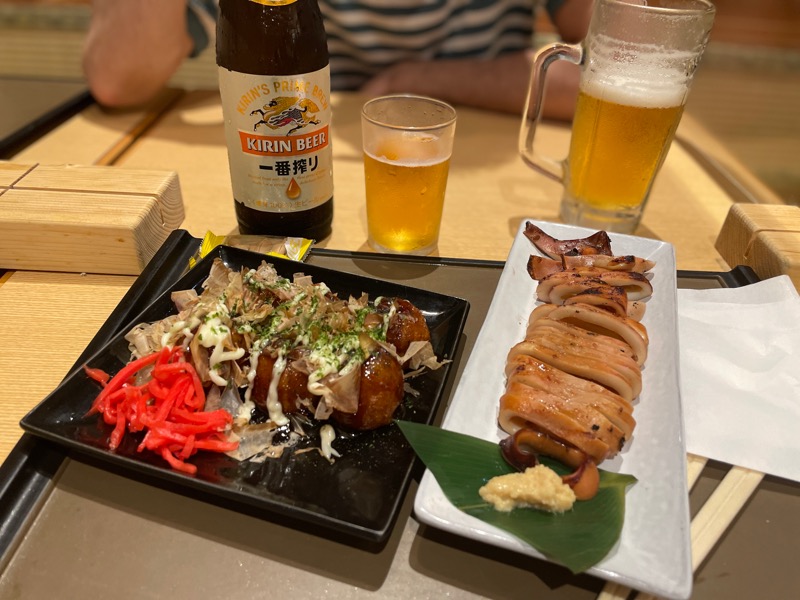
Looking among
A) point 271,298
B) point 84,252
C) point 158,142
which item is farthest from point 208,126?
point 271,298

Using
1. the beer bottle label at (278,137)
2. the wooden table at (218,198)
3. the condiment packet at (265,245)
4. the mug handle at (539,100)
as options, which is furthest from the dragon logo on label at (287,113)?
the mug handle at (539,100)

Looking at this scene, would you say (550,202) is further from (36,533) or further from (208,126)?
(36,533)

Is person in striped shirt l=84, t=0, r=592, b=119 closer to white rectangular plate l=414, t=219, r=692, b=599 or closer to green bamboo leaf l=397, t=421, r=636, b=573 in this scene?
white rectangular plate l=414, t=219, r=692, b=599

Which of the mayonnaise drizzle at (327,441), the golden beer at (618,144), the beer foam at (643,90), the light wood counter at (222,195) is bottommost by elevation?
the light wood counter at (222,195)

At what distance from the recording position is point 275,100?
1299 millimetres

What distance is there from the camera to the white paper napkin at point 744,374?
3.28ft

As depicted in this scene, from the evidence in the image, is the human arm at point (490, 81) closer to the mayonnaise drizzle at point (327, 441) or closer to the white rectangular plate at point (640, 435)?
the white rectangular plate at point (640, 435)

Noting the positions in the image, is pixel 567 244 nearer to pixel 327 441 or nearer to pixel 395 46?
pixel 327 441

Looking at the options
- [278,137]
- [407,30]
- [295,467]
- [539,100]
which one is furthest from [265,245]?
[407,30]

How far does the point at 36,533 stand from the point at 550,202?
1626mm

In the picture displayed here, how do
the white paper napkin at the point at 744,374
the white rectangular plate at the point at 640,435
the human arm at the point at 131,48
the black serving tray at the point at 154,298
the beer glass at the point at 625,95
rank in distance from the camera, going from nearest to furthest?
the white rectangular plate at the point at 640,435 → the black serving tray at the point at 154,298 → the white paper napkin at the point at 744,374 → the beer glass at the point at 625,95 → the human arm at the point at 131,48

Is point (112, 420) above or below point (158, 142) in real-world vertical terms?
above

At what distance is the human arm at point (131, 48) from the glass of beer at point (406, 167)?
1.29m

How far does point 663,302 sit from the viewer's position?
50.9 inches
